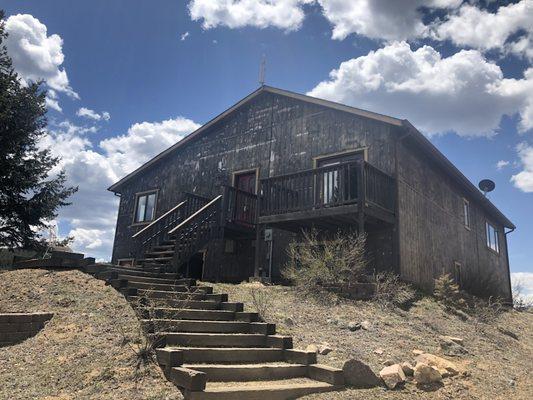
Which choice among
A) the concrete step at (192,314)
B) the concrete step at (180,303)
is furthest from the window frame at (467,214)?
the concrete step at (192,314)

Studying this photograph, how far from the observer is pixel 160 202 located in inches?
766

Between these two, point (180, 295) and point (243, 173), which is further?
point (243, 173)

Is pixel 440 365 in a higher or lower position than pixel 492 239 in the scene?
lower

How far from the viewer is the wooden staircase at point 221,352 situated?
5191mm

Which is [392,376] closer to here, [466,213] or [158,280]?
[158,280]

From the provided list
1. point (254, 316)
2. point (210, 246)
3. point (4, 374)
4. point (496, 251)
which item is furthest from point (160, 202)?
point (496, 251)

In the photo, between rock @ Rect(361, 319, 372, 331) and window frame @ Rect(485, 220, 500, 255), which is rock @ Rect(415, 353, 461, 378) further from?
window frame @ Rect(485, 220, 500, 255)

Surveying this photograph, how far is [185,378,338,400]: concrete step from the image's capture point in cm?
487

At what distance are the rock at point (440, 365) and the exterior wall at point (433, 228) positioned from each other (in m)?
5.98

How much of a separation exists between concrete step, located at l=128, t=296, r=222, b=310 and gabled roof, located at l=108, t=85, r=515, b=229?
755cm

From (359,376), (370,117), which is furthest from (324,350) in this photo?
(370,117)

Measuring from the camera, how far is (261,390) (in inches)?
204

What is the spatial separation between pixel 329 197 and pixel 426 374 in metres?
6.47

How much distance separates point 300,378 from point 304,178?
7.23 metres
